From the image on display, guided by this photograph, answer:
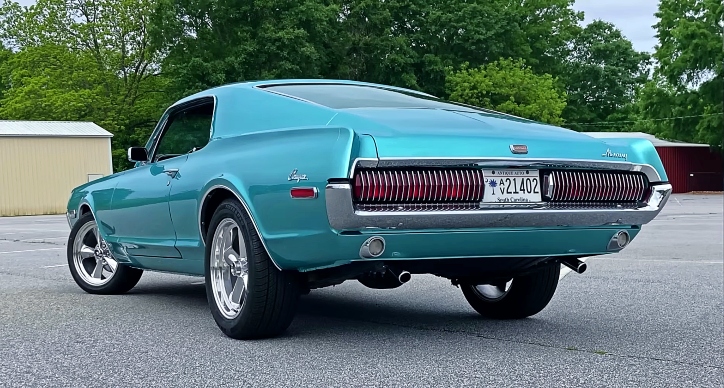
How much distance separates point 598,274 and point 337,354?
4.52m

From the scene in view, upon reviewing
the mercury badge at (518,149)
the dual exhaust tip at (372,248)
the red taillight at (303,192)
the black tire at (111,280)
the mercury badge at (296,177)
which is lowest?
the black tire at (111,280)

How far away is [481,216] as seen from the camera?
4.52m

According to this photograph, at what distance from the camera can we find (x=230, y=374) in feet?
13.6

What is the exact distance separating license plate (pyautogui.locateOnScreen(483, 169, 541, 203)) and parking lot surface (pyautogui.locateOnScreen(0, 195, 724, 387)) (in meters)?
0.73

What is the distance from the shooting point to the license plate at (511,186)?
4.58 m

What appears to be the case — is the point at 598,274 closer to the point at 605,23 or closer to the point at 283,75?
the point at 283,75

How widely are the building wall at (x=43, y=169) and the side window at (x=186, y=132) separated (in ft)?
104

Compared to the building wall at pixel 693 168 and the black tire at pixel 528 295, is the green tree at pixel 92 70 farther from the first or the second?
the black tire at pixel 528 295

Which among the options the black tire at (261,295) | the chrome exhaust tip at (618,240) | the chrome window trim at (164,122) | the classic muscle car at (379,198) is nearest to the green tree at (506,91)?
the chrome window trim at (164,122)

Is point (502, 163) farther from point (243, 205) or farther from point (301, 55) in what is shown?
point (301, 55)

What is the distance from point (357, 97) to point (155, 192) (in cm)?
154

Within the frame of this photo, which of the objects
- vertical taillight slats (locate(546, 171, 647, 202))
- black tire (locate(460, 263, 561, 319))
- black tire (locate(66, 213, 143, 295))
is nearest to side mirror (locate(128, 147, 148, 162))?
black tire (locate(66, 213, 143, 295))

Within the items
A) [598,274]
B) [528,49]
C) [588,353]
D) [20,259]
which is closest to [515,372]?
[588,353]

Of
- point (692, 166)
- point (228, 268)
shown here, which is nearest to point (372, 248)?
point (228, 268)
